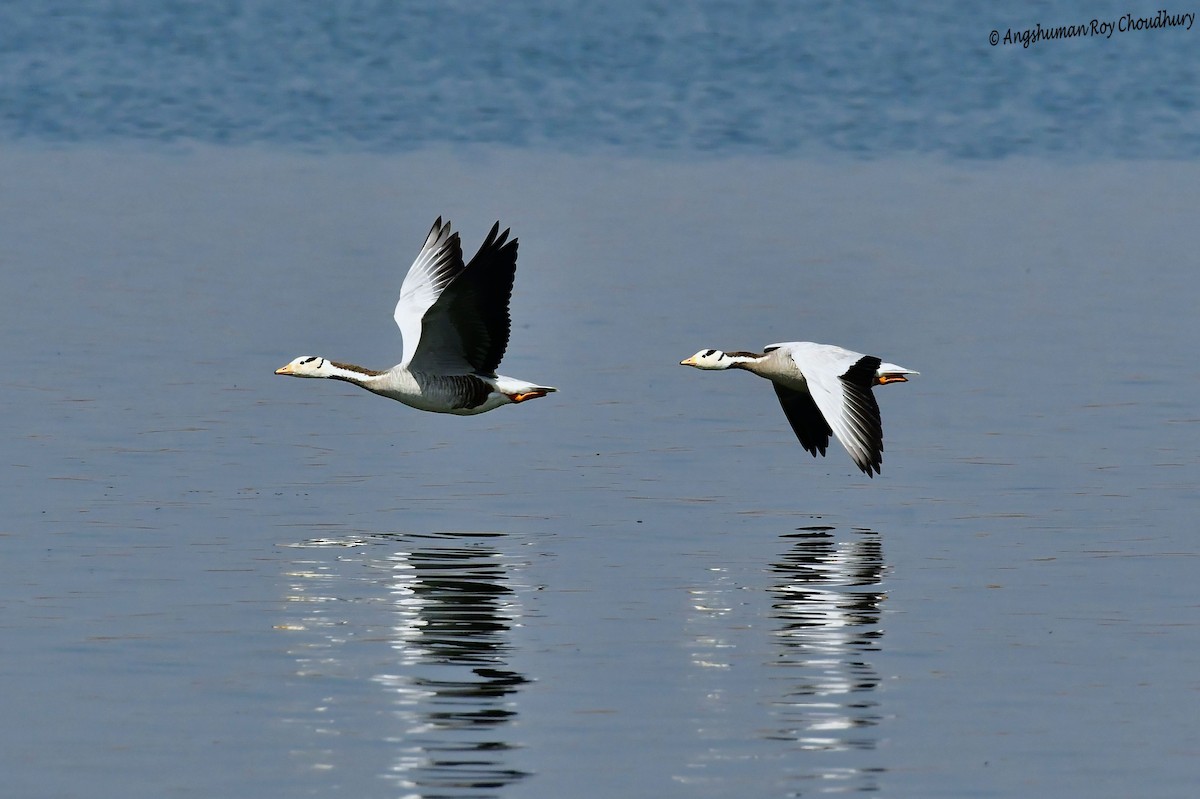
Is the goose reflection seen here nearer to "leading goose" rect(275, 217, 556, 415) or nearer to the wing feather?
the wing feather

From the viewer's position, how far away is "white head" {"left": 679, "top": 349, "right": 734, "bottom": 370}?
19.6 m

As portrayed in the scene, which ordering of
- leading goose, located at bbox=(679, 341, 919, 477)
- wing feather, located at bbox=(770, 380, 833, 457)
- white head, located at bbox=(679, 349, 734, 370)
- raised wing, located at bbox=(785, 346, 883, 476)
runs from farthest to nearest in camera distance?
white head, located at bbox=(679, 349, 734, 370), wing feather, located at bbox=(770, 380, 833, 457), leading goose, located at bbox=(679, 341, 919, 477), raised wing, located at bbox=(785, 346, 883, 476)

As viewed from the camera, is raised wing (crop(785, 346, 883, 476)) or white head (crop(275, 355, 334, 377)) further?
white head (crop(275, 355, 334, 377))

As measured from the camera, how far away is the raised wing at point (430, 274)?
60.5 feet

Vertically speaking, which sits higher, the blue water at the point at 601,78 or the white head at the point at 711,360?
the blue water at the point at 601,78

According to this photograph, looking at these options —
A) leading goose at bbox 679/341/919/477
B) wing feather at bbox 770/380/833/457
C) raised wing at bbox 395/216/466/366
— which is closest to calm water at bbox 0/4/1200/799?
wing feather at bbox 770/380/833/457

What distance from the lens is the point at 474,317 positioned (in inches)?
685

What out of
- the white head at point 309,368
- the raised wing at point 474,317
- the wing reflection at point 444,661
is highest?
the raised wing at point 474,317

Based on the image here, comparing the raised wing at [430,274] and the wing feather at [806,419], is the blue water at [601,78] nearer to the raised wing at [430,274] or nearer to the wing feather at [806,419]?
the wing feather at [806,419]

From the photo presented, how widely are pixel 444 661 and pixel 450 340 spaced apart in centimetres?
532

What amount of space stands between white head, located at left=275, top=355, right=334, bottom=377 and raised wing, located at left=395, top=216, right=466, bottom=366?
0.71 meters

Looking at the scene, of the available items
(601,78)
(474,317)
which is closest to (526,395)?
(474,317)

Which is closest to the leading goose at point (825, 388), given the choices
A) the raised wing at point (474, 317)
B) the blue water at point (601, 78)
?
the raised wing at point (474, 317)

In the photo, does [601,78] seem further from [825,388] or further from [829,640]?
[829,640]
